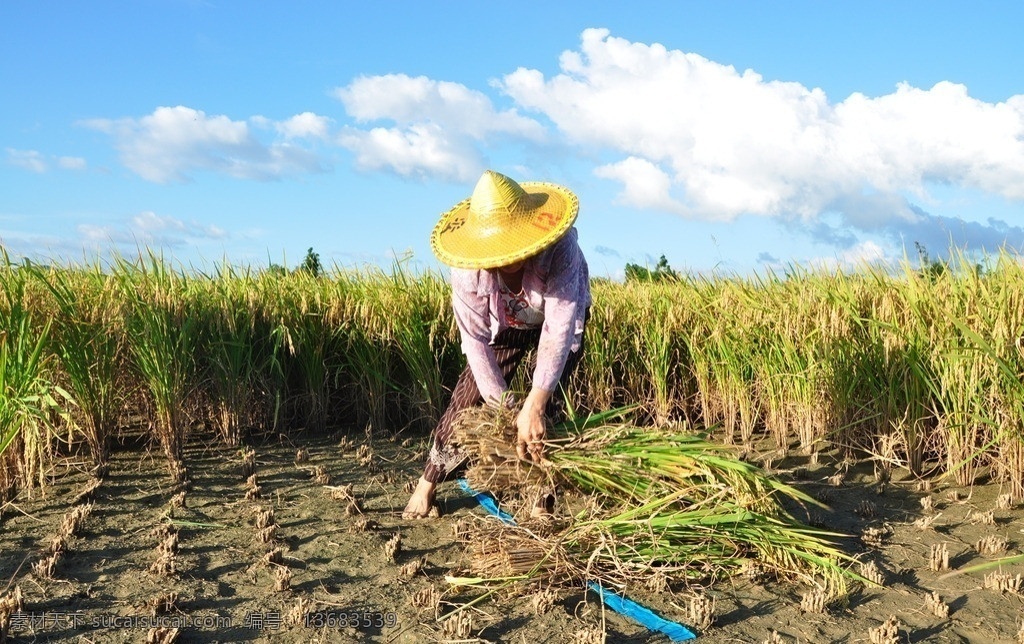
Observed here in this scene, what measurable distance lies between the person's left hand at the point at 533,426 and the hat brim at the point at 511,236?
0.51m

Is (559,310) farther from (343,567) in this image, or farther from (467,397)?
(343,567)

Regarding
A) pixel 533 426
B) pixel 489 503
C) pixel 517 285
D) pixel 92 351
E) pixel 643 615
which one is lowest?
pixel 643 615

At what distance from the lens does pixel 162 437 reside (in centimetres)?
416

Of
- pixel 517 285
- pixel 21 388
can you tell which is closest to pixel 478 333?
pixel 517 285

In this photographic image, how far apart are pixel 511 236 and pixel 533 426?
669mm

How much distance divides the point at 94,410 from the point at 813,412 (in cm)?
364

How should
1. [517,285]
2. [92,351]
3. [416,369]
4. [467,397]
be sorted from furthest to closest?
[416,369] → [92,351] → [467,397] → [517,285]

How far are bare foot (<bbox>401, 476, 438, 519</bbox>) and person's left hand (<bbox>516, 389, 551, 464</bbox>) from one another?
69 centimetres

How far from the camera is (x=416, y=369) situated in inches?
192

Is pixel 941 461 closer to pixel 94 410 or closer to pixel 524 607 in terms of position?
pixel 524 607

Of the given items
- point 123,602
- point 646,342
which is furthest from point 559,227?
point 646,342

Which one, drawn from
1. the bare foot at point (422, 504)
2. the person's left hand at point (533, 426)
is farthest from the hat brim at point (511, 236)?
the bare foot at point (422, 504)

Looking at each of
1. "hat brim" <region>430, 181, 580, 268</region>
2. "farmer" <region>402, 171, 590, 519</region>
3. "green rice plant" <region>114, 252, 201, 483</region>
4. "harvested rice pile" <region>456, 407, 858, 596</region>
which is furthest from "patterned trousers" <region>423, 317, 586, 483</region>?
"green rice plant" <region>114, 252, 201, 483</region>

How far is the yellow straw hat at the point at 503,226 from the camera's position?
2758 millimetres
